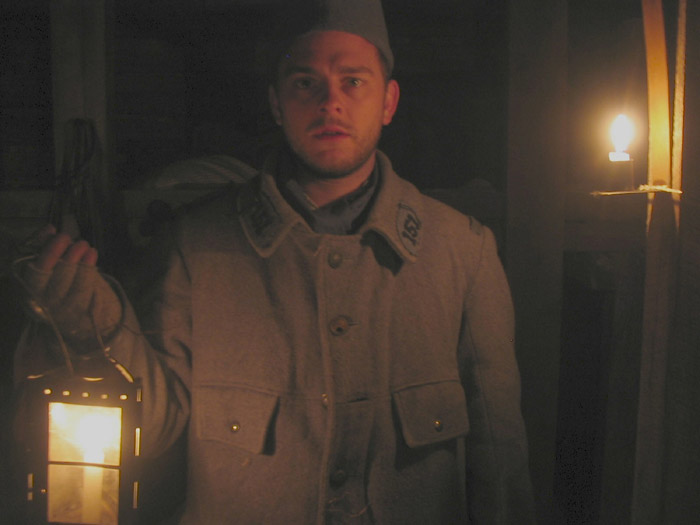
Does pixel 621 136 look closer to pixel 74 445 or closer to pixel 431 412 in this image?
pixel 431 412

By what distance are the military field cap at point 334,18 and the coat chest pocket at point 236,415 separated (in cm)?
106

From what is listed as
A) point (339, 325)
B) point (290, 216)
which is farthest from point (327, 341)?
point (290, 216)

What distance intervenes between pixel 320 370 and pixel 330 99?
79 centimetres

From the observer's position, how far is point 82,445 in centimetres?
143

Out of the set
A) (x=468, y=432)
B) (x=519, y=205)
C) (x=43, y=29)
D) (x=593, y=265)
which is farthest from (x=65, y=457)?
Result: (x=43, y=29)

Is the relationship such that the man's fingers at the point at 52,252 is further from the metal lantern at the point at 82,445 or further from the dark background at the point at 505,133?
the dark background at the point at 505,133

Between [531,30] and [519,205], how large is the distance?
0.65 metres

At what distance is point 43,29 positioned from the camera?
3.06 metres

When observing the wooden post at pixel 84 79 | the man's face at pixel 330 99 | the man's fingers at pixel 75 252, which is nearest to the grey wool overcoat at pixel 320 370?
the man's face at pixel 330 99

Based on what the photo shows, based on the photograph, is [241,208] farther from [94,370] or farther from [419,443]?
[419,443]

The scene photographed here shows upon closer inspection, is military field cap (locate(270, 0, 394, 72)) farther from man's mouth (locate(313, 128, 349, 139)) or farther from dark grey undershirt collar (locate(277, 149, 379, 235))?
dark grey undershirt collar (locate(277, 149, 379, 235))

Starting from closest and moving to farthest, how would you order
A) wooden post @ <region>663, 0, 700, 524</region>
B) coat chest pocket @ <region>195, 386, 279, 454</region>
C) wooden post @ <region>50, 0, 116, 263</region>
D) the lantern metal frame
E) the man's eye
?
the lantern metal frame < wooden post @ <region>663, 0, 700, 524</region> < coat chest pocket @ <region>195, 386, 279, 454</region> < the man's eye < wooden post @ <region>50, 0, 116, 263</region>

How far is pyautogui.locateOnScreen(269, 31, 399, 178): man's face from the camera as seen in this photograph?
1796mm

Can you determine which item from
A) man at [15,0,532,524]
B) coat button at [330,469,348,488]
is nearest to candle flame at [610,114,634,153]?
man at [15,0,532,524]
